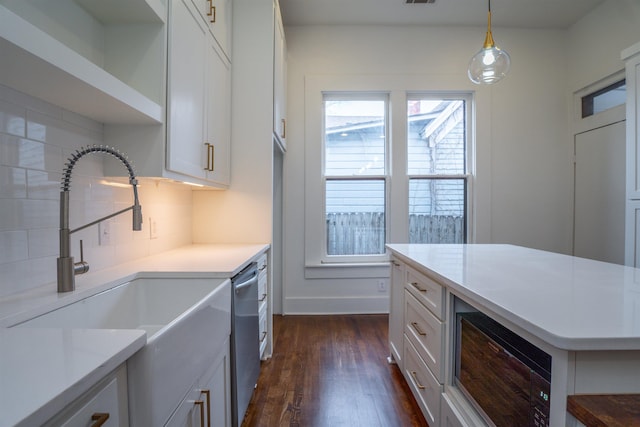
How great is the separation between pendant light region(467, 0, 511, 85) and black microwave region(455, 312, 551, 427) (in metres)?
1.62

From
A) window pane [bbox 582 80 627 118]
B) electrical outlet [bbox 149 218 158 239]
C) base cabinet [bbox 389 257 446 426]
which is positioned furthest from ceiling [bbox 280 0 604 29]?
base cabinet [bbox 389 257 446 426]

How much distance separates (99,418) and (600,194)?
13.3ft

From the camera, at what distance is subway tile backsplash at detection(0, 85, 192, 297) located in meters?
0.98

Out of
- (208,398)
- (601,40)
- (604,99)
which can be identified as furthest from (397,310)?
(601,40)

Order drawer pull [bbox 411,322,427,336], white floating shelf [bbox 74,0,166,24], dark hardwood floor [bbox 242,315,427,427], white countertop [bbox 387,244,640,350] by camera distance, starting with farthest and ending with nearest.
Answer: dark hardwood floor [bbox 242,315,427,427] → drawer pull [bbox 411,322,427,336] → white floating shelf [bbox 74,0,166,24] → white countertop [bbox 387,244,640,350]

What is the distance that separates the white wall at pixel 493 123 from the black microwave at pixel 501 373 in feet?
7.05

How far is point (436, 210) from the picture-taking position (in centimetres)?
342

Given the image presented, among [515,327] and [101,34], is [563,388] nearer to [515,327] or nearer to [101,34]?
[515,327]

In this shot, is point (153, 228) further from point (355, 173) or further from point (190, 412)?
point (355, 173)

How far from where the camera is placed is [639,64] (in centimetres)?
214

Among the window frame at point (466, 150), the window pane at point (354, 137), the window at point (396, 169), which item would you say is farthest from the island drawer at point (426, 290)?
the window pane at point (354, 137)

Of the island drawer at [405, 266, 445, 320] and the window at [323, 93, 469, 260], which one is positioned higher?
the window at [323, 93, 469, 260]

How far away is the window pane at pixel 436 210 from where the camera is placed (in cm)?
340

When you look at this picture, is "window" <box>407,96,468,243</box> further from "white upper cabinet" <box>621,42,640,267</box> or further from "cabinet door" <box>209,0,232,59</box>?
"cabinet door" <box>209,0,232,59</box>
